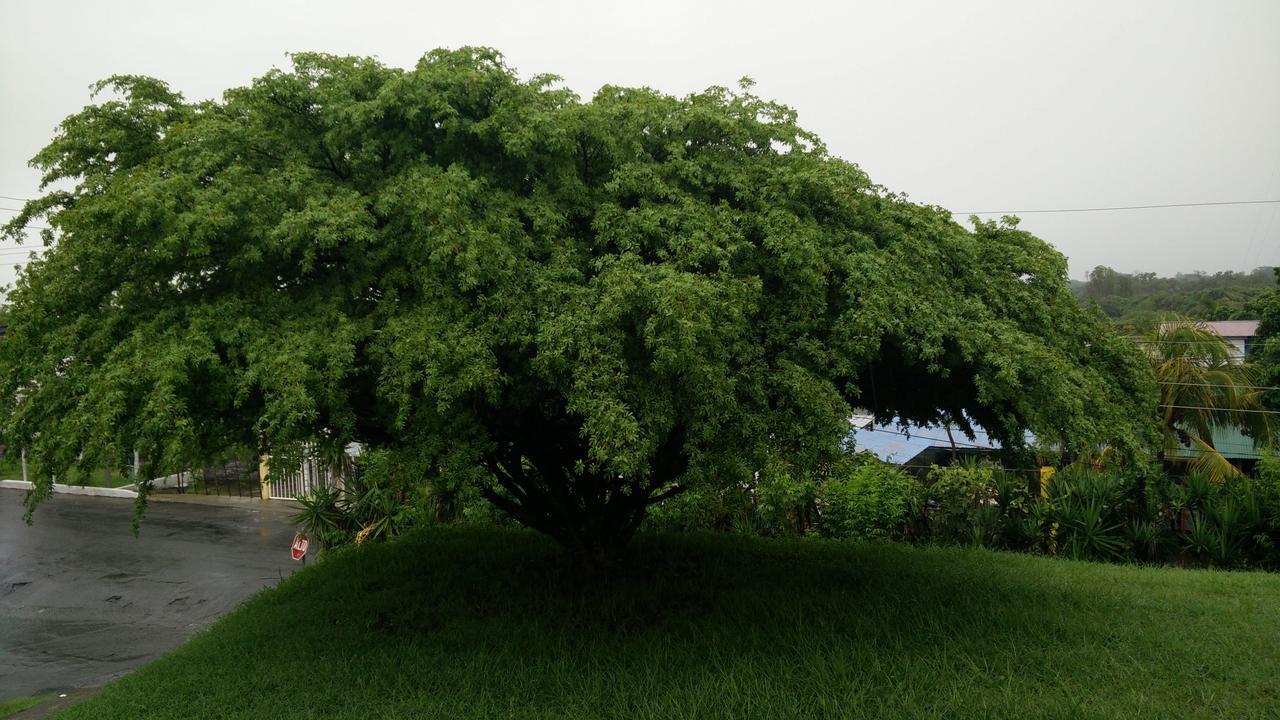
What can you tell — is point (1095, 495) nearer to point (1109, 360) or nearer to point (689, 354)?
point (1109, 360)

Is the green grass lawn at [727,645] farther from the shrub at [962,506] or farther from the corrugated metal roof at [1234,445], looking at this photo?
the corrugated metal roof at [1234,445]

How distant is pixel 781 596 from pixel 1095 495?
626 cm

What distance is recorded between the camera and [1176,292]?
188 feet

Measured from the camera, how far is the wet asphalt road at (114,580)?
10469mm

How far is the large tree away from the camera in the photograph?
610 cm

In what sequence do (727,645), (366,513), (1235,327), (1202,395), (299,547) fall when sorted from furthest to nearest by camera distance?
(1235,327) < (1202,395) < (366,513) < (299,547) < (727,645)

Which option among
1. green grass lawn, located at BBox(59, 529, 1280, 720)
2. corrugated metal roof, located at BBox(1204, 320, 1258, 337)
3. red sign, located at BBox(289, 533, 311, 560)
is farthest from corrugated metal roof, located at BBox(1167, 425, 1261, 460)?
red sign, located at BBox(289, 533, 311, 560)

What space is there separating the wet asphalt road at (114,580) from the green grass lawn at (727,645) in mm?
2189

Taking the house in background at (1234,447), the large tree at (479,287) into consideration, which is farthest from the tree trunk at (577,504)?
the house in background at (1234,447)

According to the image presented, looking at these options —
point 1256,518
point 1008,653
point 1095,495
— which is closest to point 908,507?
point 1095,495

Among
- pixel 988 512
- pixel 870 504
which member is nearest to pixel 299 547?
pixel 870 504

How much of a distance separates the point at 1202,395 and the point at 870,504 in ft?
26.2

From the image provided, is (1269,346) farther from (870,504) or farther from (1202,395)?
(870,504)

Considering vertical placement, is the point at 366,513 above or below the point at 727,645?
above
